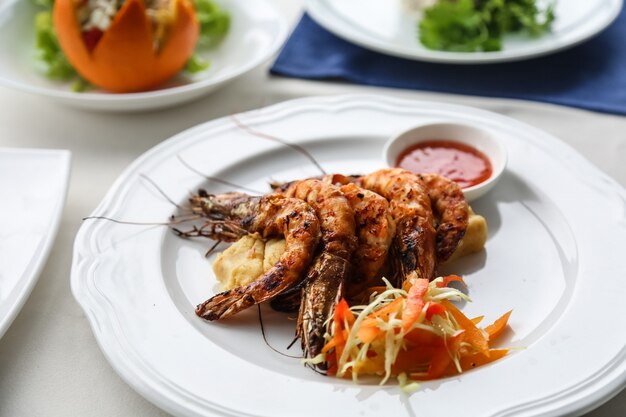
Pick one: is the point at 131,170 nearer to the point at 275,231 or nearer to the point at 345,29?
the point at 275,231

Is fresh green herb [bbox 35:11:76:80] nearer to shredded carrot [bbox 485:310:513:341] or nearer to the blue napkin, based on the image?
the blue napkin

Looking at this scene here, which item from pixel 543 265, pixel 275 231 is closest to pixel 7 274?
pixel 275 231

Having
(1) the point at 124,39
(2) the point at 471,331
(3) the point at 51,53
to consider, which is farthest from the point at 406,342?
(3) the point at 51,53

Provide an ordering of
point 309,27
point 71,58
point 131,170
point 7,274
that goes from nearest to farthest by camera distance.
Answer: point 7,274 < point 131,170 < point 71,58 < point 309,27

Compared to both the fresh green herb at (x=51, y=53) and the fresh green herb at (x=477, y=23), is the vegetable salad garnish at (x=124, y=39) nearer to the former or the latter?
the fresh green herb at (x=51, y=53)

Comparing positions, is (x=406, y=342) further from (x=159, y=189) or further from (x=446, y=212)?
(x=159, y=189)

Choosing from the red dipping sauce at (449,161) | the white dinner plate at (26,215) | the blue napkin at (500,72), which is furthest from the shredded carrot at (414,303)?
the blue napkin at (500,72)
